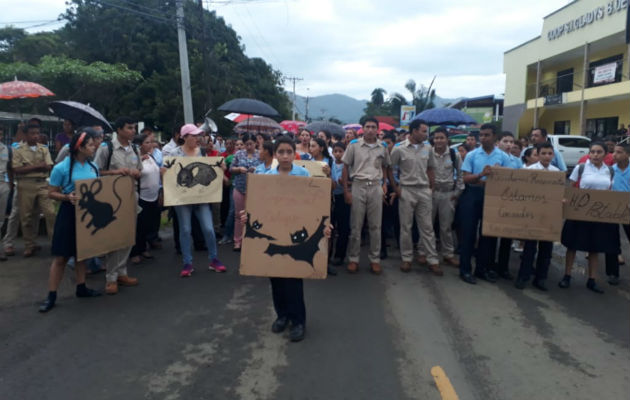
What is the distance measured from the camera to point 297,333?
13.8ft

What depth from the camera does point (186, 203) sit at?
19.3 ft

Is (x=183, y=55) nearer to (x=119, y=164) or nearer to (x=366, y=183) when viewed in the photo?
(x=119, y=164)

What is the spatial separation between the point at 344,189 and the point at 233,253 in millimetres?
2117

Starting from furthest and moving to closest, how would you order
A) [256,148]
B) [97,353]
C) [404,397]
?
[256,148]
[97,353]
[404,397]

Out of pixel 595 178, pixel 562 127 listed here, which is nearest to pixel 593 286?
pixel 595 178

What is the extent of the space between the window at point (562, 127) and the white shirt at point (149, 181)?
2801 centimetres

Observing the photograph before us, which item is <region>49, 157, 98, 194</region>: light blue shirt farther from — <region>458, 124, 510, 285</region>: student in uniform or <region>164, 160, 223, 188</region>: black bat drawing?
<region>458, 124, 510, 285</region>: student in uniform

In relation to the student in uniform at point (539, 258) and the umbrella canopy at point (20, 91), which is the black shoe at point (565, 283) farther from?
the umbrella canopy at point (20, 91)

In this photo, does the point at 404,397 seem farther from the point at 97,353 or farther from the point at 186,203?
the point at 186,203

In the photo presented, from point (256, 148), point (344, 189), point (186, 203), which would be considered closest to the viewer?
point (186, 203)

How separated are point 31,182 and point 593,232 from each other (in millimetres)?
7375

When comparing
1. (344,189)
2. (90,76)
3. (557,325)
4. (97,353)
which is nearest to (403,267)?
(344,189)

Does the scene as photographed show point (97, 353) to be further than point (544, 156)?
No

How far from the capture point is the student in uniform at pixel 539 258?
589 centimetres
